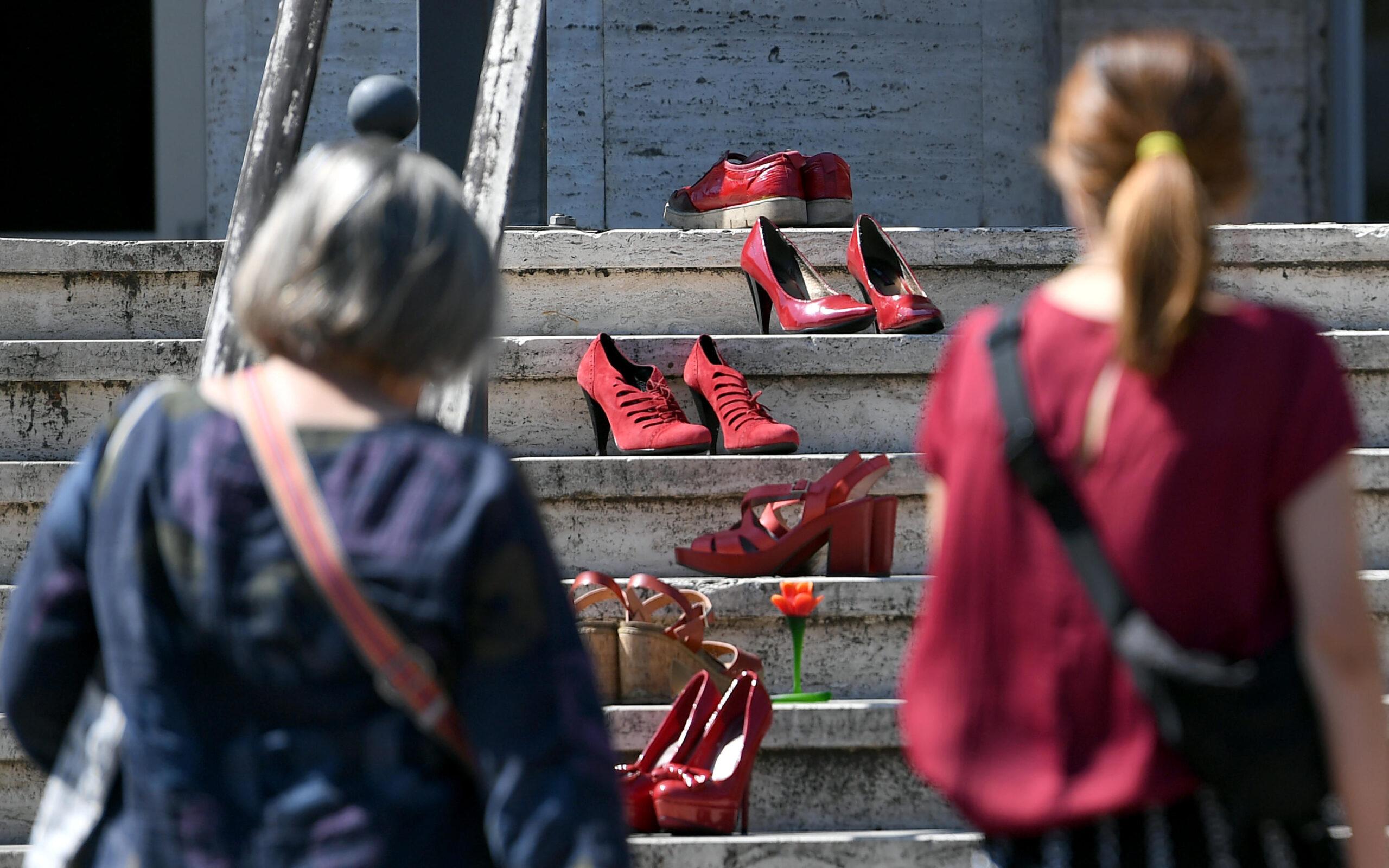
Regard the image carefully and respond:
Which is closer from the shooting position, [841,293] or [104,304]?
[104,304]

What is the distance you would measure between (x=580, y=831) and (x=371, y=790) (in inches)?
6.1

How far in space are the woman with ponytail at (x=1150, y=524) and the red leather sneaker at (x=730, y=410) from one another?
2.28 meters

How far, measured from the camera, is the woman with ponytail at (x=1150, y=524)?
1.23 m

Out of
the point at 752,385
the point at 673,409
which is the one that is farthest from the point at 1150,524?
the point at 752,385

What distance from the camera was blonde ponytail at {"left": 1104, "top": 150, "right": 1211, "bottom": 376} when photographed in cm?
Answer: 124

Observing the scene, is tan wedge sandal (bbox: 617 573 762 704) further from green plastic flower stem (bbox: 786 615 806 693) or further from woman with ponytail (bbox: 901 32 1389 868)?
woman with ponytail (bbox: 901 32 1389 868)

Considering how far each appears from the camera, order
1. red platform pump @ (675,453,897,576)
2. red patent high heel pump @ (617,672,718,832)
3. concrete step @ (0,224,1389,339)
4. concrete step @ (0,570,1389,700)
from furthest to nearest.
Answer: concrete step @ (0,224,1389,339)
red platform pump @ (675,453,897,576)
concrete step @ (0,570,1389,700)
red patent high heel pump @ (617,672,718,832)

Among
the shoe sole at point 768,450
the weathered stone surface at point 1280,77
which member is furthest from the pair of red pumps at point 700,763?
the weathered stone surface at point 1280,77

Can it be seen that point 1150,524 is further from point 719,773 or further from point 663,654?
point 663,654

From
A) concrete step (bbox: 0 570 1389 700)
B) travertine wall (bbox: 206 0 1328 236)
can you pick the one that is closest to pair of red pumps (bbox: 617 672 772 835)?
concrete step (bbox: 0 570 1389 700)

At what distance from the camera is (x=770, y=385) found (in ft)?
12.8

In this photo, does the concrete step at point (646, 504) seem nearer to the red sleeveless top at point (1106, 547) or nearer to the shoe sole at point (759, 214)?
the shoe sole at point (759, 214)

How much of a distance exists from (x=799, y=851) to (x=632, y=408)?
129 centimetres

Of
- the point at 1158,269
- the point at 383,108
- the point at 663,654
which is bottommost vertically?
the point at 663,654
